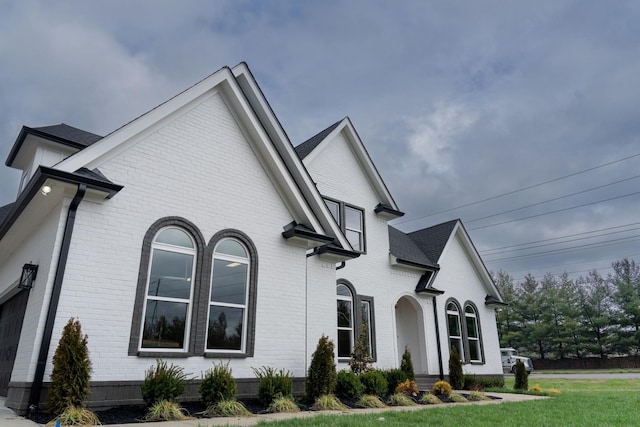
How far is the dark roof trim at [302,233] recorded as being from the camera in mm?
10073

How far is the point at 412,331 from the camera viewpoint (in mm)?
16891

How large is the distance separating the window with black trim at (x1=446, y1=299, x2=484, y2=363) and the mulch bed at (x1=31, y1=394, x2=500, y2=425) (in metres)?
10.8

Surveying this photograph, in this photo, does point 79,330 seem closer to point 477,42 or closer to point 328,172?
point 328,172

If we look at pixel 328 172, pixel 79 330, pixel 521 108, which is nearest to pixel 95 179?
pixel 79 330

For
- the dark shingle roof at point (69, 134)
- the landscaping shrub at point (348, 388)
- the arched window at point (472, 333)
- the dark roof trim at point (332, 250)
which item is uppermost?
the dark shingle roof at point (69, 134)

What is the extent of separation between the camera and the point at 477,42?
17344mm

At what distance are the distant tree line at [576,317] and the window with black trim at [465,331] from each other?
30621 millimetres

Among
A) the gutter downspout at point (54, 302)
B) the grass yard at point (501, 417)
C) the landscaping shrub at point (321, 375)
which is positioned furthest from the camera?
the landscaping shrub at point (321, 375)

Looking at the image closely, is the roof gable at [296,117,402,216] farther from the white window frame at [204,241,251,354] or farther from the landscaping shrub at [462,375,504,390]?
the landscaping shrub at [462,375,504,390]

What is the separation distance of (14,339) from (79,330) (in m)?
3.67

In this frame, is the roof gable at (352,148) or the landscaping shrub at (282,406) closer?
the landscaping shrub at (282,406)

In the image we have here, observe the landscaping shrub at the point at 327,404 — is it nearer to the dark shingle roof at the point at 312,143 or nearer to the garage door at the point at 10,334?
the garage door at the point at 10,334

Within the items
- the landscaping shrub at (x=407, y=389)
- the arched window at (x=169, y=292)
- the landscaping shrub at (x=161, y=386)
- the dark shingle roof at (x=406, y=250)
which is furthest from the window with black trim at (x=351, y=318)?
the landscaping shrub at (x=161, y=386)

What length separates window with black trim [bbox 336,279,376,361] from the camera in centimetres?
1378
